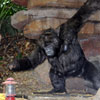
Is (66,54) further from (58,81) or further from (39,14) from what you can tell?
(39,14)

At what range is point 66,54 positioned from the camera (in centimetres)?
357

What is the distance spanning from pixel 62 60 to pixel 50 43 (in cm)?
28

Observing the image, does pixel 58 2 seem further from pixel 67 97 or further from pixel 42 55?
pixel 67 97

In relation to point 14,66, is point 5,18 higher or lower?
higher

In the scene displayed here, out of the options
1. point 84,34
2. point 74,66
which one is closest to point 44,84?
point 74,66

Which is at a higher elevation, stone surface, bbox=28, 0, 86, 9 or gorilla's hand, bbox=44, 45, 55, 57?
stone surface, bbox=28, 0, 86, 9

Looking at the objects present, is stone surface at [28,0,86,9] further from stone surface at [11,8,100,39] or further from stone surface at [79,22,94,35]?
stone surface at [79,22,94,35]

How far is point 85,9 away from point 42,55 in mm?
873

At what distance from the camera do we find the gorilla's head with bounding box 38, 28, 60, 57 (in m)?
3.52

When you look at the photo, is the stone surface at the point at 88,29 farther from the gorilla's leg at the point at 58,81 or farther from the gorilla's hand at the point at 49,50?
the gorilla's leg at the point at 58,81

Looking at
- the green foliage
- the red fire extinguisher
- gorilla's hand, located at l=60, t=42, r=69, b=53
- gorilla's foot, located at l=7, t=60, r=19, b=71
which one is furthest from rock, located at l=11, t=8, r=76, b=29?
the green foliage

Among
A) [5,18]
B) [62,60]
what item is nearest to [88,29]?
[62,60]

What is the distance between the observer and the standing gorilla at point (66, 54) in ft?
11.4

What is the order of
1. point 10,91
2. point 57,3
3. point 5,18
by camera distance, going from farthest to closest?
point 5,18, point 57,3, point 10,91
